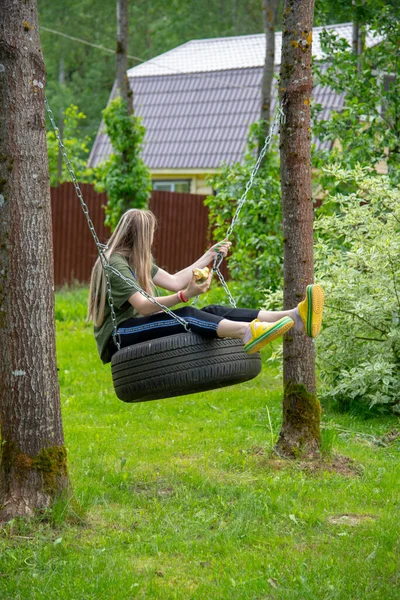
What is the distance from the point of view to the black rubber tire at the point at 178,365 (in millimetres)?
4996

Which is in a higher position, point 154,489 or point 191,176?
point 191,176

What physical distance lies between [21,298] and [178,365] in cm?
94

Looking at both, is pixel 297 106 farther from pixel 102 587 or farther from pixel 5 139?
pixel 102 587

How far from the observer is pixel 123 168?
15641mm

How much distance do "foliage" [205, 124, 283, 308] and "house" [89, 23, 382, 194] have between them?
486 inches

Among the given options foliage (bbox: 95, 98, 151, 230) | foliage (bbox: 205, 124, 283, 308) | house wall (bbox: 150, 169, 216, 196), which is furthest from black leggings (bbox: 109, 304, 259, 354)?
house wall (bbox: 150, 169, 216, 196)

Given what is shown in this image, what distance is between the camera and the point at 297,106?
20.6ft

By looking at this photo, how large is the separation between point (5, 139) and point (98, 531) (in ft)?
7.24

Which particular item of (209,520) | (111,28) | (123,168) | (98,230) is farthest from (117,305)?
(111,28)

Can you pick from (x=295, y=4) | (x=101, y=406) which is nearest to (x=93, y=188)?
(x=101, y=406)

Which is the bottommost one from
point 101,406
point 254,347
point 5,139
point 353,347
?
point 101,406

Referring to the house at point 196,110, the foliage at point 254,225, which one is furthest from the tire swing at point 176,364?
the house at point 196,110

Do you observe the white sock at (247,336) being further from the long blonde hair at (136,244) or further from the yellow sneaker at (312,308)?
the long blonde hair at (136,244)

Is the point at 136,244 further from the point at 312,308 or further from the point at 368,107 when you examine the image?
the point at 368,107
